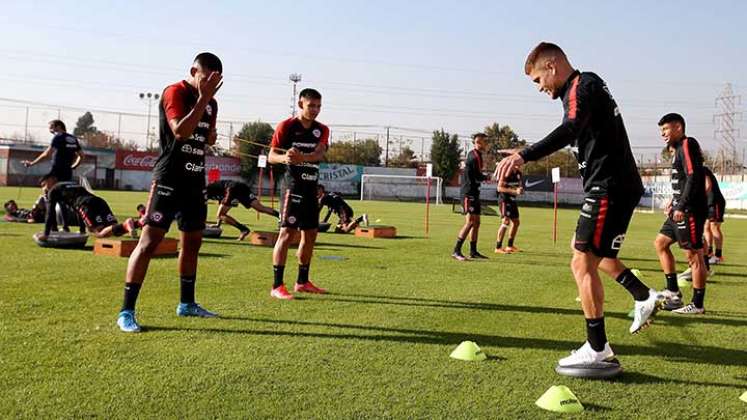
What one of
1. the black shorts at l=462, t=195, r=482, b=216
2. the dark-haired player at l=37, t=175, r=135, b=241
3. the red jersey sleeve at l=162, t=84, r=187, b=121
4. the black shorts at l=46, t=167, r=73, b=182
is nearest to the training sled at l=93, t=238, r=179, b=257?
the dark-haired player at l=37, t=175, r=135, b=241

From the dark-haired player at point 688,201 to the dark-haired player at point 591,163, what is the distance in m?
2.74

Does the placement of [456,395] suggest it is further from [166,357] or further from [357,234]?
[357,234]

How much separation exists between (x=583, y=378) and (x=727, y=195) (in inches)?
2415

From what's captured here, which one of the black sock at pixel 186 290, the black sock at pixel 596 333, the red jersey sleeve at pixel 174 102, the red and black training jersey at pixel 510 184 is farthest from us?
the red and black training jersey at pixel 510 184

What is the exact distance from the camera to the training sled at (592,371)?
425cm

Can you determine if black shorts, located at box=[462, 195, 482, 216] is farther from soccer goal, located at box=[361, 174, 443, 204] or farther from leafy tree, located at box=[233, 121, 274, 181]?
leafy tree, located at box=[233, 121, 274, 181]

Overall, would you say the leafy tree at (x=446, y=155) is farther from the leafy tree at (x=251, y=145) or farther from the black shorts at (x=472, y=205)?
the black shorts at (x=472, y=205)

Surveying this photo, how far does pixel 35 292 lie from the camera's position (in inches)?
256

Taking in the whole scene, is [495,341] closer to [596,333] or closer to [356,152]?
[596,333]

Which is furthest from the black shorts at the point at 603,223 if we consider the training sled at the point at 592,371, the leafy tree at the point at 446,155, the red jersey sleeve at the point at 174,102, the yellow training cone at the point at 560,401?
the leafy tree at the point at 446,155

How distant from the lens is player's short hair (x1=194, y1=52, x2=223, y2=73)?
5.41 m

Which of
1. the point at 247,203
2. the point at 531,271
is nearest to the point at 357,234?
the point at 247,203

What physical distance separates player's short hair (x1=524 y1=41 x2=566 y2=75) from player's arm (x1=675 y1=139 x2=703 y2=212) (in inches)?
121

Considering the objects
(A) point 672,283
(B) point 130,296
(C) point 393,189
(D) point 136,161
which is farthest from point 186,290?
(D) point 136,161
